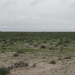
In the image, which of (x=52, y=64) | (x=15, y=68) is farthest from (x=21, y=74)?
(x=52, y=64)

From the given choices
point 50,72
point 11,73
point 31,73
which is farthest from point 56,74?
point 11,73

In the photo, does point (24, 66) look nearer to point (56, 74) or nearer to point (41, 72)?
point (41, 72)

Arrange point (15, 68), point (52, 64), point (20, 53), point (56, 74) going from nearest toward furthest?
point (56, 74), point (15, 68), point (52, 64), point (20, 53)

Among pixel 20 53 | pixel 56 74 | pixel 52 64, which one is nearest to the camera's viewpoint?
pixel 56 74

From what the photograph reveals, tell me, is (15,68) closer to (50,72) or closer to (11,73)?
(11,73)

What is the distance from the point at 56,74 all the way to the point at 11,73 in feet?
8.33

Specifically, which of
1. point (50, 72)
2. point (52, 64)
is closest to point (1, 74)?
point (50, 72)

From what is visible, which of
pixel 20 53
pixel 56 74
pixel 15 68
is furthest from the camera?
pixel 20 53

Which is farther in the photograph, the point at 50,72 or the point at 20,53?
the point at 20,53

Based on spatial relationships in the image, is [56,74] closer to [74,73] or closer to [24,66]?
[74,73]

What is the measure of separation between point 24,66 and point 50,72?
2211 millimetres

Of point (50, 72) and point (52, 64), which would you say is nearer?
point (50, 72)

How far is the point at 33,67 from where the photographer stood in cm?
1330

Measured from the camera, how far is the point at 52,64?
47.4ft
